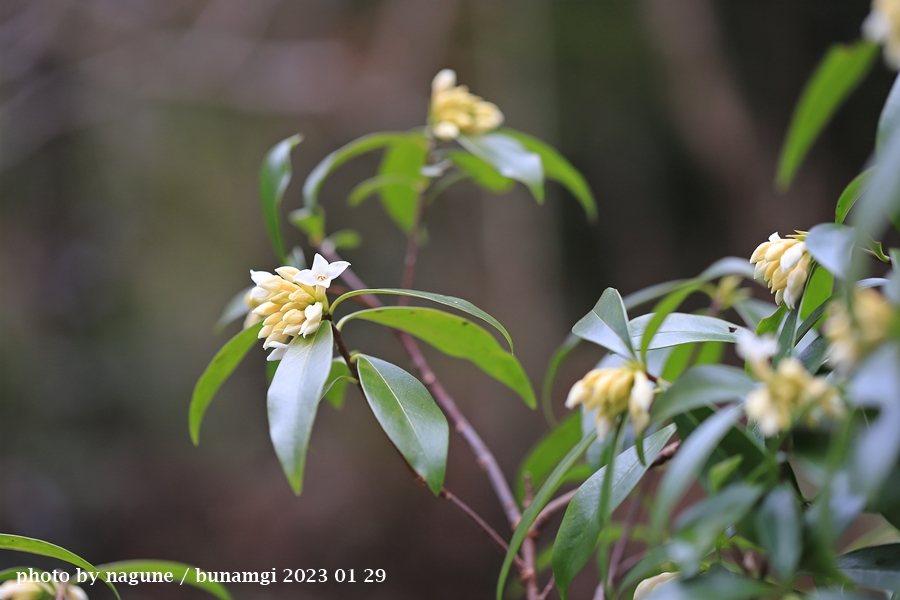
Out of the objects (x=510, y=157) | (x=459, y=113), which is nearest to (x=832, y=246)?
(x=510, y=157)

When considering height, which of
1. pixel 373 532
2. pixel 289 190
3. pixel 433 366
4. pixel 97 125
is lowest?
pixel 373 532

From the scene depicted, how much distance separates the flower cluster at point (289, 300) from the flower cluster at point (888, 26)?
0.39m

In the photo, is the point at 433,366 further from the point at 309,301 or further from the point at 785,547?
the point at 785,547

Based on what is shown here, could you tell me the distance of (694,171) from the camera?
301 cm

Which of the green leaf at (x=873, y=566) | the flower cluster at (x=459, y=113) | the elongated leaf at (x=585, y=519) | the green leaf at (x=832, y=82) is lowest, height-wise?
the green leaf at (x=873, y=566)

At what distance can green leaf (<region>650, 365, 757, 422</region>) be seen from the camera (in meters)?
0.34

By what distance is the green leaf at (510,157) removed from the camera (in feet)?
2.50

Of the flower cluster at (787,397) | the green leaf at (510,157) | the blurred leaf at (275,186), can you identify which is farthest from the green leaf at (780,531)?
the blurred leaf at (275,186)

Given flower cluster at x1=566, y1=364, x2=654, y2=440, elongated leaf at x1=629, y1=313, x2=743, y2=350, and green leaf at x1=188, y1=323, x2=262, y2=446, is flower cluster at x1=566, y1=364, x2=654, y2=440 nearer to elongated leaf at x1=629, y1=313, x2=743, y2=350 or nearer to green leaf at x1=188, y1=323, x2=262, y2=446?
elongated leaf at x1=629, y1=313, x2=743, y2=350

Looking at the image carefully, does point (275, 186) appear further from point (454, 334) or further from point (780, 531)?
point (780, 531)

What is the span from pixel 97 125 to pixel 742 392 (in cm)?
317

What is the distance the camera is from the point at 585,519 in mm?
468

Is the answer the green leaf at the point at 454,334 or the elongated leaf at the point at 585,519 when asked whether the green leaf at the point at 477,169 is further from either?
the elongated leaf at the point at 585,519

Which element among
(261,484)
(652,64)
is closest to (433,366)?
(261,484)
